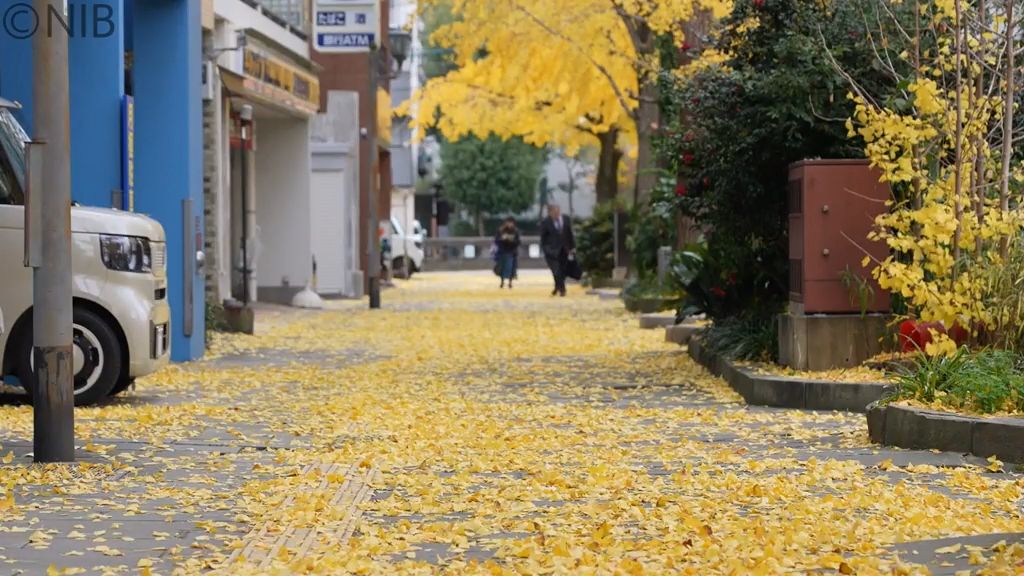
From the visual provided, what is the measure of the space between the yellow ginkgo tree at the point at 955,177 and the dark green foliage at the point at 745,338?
4.58 ft

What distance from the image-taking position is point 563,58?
103ft

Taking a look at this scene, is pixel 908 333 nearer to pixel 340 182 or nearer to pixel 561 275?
pixel 340 182

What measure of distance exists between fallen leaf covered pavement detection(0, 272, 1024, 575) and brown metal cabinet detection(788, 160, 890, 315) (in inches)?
43.2

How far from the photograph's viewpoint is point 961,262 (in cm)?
1234

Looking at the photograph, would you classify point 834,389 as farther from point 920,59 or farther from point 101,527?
point 101,527

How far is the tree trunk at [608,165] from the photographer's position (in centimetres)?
4319

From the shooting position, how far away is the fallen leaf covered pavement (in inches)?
272

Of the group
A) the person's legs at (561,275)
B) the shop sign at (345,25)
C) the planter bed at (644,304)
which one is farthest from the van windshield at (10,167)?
the person's legs at (561,275)

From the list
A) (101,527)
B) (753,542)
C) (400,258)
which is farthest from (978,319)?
(400,258)

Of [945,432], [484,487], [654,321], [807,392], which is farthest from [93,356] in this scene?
Result: [654,321]

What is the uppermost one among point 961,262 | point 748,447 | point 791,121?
point 791,121

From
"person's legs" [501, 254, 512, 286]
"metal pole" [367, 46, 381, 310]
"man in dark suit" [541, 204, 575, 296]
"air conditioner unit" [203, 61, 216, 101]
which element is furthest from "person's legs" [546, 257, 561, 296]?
"air conditioner unit" [203, 61, 216, 101]

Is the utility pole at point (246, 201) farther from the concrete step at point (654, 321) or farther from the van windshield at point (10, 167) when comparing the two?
the van windshield at point (10, 167)

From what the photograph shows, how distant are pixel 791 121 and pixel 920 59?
1167 mm
